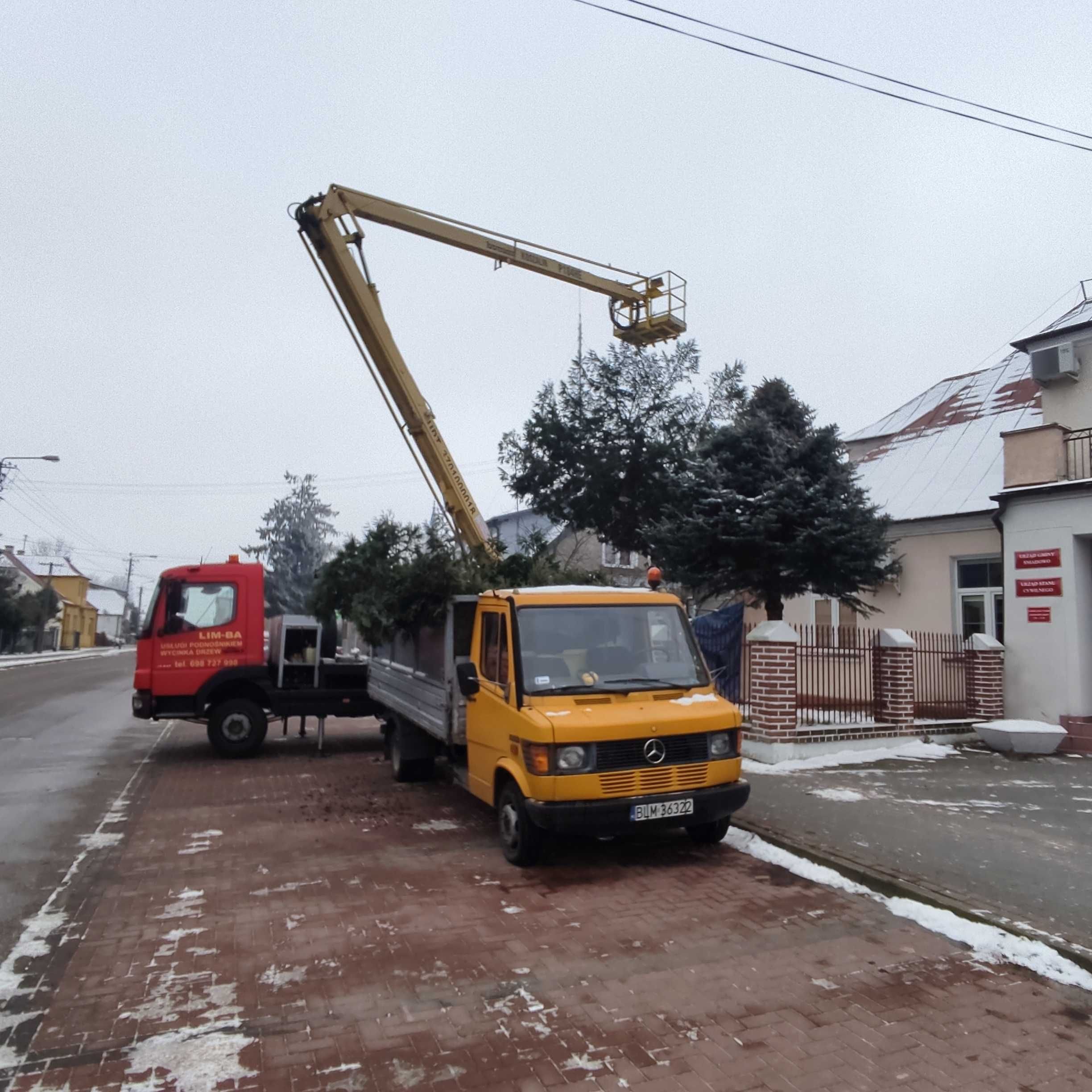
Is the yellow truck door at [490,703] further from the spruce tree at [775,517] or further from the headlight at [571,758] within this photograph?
the spruce tree at [775,517]

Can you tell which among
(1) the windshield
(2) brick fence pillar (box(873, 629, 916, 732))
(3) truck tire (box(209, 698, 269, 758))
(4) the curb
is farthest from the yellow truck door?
(2) brick fence pillar (box(873, 629, 916, 732))

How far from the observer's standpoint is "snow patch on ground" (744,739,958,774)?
1023cm

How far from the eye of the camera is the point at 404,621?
8.88m

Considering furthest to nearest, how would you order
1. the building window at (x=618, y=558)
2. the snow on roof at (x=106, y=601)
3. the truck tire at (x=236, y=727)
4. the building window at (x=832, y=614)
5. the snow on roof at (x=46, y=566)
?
the snow on roof at (x=106, y=601) → the snow on roof at (x=46, y=566) → the building window at (x=618, y=558) → the building window at (x=832, y=614) → the truck tire at (x=236, y=727)

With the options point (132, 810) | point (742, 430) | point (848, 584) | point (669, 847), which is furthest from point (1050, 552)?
point (132, 810)

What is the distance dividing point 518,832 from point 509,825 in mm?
224

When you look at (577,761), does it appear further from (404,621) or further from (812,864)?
(404,621)

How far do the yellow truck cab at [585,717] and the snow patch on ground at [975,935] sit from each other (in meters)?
0.79

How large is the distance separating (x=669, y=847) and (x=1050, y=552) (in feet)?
30.3

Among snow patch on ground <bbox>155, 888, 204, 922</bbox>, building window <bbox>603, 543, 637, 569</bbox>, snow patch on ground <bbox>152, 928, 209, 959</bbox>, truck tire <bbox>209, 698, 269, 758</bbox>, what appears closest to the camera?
snow patch on ground <bbox>152, 928, 209, 959</bbox>

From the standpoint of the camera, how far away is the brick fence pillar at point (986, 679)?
43.2ft

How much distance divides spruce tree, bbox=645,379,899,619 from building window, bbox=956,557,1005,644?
104 inches

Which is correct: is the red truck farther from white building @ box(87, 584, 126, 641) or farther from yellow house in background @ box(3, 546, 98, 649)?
white building @ box(87, 584, 126, 641)

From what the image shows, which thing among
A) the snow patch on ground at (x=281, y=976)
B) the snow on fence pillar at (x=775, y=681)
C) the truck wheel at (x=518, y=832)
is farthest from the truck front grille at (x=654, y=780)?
the snow on fence pillar at (x=775, y=681)
